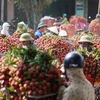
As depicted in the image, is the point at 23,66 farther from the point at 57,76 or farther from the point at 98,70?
the point at 98,70

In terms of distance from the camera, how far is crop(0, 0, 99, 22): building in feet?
69.8

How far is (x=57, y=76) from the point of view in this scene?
13.9 feet

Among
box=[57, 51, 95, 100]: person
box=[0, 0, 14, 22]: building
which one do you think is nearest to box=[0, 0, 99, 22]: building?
box=[0, 0, 14, 22]: building

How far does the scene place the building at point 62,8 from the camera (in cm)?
2127

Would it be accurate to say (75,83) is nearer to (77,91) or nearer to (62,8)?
(77,91)

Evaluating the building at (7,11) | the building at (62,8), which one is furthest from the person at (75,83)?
the building at (7,11)

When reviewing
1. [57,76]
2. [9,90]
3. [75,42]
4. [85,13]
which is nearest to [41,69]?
[57,76]

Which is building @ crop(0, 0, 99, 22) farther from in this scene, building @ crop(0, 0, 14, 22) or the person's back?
the person's back

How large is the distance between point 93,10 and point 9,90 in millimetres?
18089

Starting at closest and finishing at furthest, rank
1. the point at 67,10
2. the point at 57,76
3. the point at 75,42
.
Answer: the point at 57,76
the point at 75,42
the point at 67,10

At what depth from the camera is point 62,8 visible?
74.8 ft

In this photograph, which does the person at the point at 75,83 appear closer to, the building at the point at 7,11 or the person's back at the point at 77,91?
the person's back at the point at 77,91

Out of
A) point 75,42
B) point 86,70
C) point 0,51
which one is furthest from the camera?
point 75,42

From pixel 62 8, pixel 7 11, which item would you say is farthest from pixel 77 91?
pixel 62 8
